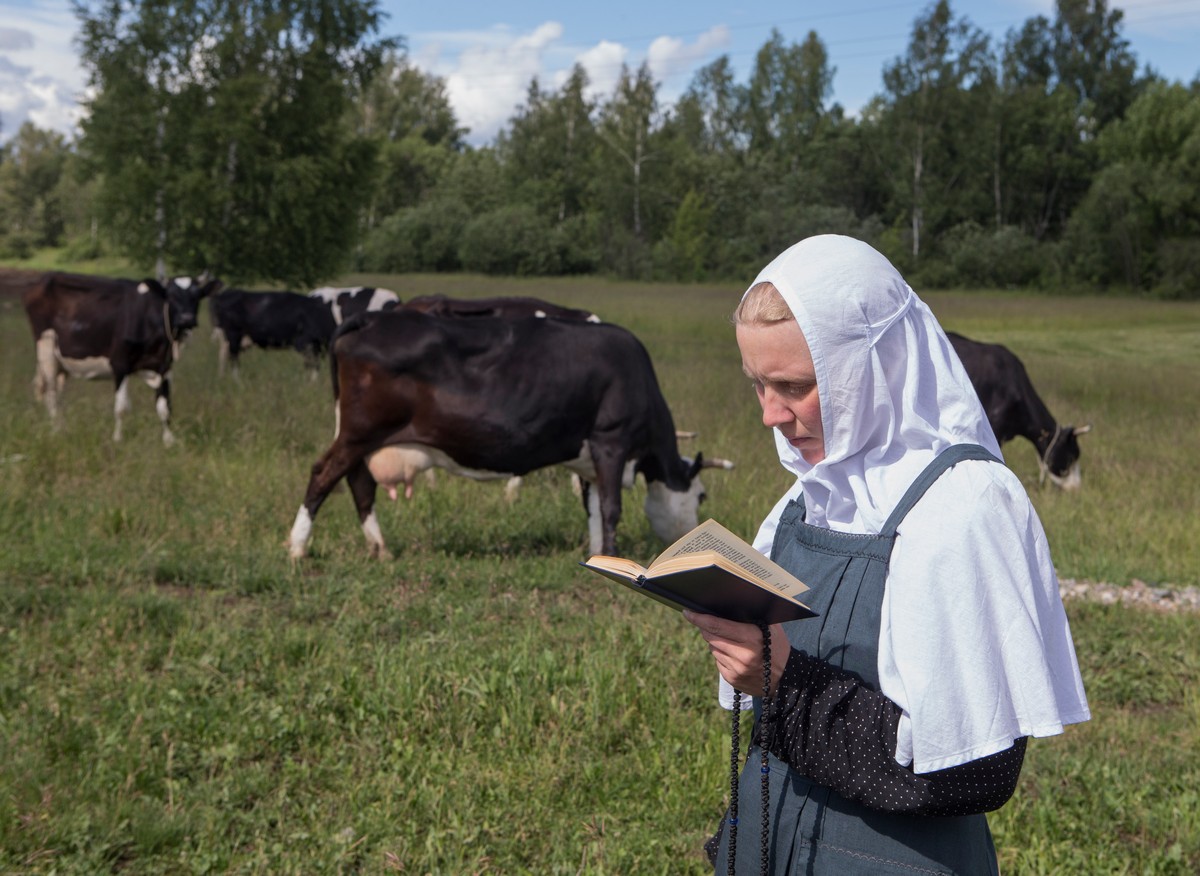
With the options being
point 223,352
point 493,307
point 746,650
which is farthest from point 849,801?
point 223,352

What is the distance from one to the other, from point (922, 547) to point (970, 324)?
3493 centimetres

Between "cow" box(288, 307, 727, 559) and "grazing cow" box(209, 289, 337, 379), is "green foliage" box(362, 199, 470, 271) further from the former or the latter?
"cow" box(288, 307, 727, 559)

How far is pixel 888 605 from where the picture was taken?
6.38 ft

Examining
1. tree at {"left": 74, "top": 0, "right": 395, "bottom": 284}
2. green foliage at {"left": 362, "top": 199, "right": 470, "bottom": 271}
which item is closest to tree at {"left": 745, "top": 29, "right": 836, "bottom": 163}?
green foliage at {"left": 362, "top": 199, "right": 470, "bottom": 271}

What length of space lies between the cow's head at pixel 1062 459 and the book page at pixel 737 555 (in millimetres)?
10771

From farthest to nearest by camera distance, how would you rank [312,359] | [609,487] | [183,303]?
[312,359], [183,303], [609,487]

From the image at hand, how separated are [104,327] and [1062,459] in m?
10.7

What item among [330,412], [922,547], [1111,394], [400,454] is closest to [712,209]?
[1111,394]

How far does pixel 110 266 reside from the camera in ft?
213

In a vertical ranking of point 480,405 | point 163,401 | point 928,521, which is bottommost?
point 163,401

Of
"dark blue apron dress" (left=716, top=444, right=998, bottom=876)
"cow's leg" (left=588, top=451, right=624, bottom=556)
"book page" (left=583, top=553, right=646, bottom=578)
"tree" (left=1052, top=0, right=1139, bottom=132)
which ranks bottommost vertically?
"cow's leg" (left=588, top=451, right=624, bottom=556)

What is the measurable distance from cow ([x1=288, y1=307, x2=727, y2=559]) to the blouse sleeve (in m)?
6.20

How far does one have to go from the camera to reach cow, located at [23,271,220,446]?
1369 cm

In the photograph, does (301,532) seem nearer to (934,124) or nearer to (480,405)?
(480,405)
